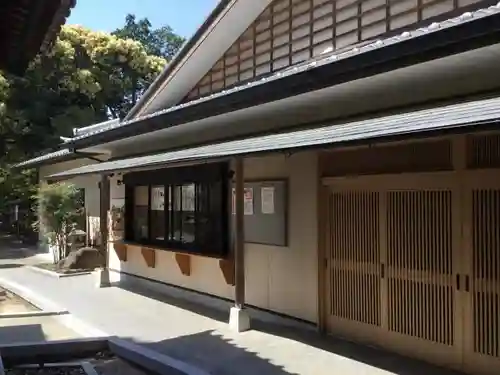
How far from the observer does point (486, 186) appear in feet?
19.7

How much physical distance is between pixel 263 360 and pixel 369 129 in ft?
10.1

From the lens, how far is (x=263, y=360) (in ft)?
22.9

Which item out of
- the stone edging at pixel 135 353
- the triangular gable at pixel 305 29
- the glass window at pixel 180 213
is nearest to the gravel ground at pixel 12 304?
the stone edging at pixel 135 353

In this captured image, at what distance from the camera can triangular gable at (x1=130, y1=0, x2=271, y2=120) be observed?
1084 centimetres

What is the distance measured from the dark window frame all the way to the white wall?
48 centimetres

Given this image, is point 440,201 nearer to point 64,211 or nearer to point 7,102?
point 64,211

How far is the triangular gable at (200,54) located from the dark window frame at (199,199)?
5.51ft

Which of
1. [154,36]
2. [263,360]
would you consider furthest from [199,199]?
[154,36]

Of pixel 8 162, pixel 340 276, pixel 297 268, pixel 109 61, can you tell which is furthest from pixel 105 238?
A: pixel 109 61

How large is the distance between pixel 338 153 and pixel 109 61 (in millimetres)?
25809

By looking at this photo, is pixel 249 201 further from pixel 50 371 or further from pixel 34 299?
pixel 34 299

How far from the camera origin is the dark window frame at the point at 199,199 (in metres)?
10.4

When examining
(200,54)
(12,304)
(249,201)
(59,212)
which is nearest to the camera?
(249,201)

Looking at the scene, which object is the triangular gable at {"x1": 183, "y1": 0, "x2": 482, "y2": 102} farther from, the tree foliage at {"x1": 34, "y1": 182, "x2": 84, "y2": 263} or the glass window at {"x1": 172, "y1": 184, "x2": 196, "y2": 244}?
the tree foliage at {"x1": 34, "y1": 182, "x2": 84, "y2": 263}
